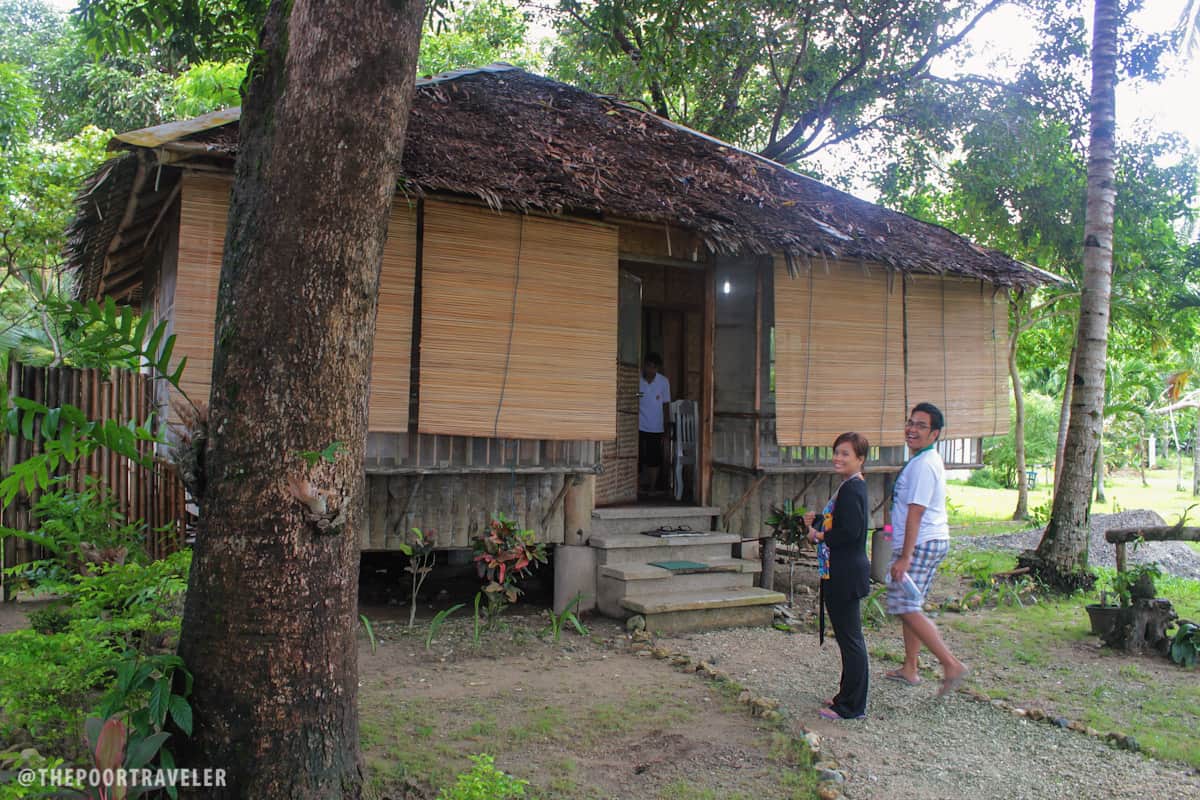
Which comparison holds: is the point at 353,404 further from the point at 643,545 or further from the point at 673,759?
the point at 643,545

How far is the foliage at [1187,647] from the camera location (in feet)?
21.2

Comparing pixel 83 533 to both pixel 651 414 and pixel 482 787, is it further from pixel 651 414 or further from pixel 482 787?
pixel 651 414

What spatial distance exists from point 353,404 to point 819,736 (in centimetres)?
308

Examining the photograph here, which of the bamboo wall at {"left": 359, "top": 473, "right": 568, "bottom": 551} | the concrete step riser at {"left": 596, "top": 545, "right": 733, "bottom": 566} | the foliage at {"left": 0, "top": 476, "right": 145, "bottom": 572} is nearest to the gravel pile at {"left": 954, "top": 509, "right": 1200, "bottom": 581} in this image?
the concrete step riser at {"left": 596, "top": 545, "right": 733, "bottom": 566}

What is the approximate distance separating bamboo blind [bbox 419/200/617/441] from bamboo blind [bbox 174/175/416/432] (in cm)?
25

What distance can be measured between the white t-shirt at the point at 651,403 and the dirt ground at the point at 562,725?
3424 millimetres

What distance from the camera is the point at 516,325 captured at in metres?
7.18

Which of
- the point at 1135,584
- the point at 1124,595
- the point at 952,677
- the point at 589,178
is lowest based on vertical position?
the point at 952,677

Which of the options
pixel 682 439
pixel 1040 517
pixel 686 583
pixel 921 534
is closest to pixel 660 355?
pixel 682 439

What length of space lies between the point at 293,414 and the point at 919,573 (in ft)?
12.7

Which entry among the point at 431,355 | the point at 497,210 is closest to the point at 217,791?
the point at 431,355

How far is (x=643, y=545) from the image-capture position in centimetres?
790

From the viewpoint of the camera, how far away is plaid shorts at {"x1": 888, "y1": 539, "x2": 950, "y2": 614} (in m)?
5.30

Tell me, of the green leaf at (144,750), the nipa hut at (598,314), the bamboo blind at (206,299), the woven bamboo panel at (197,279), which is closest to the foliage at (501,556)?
the nipa hut at (598,314)
